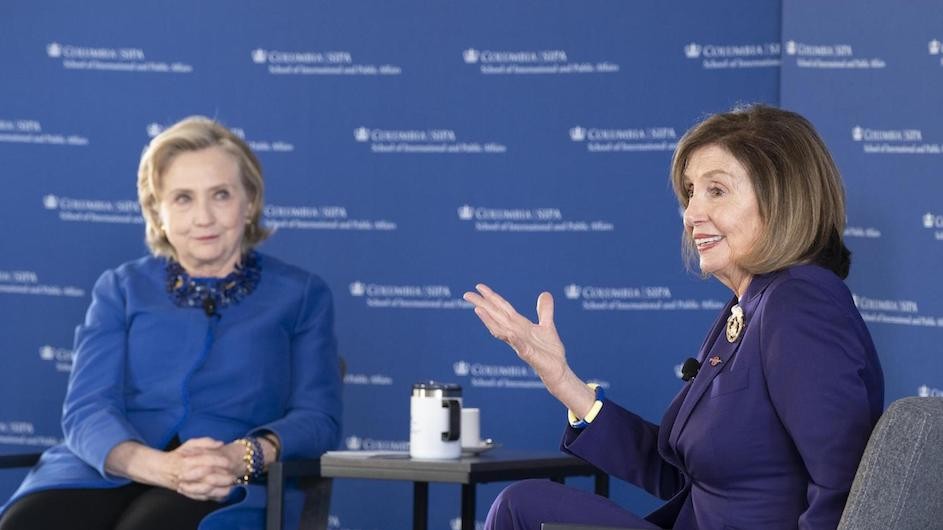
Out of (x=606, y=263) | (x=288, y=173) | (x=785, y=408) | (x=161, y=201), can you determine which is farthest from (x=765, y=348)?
(x=288, y=173)

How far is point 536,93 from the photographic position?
15.9ft

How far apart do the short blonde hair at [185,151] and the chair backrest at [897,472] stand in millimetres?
2092

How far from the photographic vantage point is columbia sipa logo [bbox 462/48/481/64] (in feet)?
16.1

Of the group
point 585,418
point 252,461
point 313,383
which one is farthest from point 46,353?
point 585,418

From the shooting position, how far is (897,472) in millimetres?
1967

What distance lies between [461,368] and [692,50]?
1361 millimetres

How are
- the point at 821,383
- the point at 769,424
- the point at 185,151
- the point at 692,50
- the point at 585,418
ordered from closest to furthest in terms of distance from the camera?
the point at 821,383 < the point at 769,424 < the point at 585,418 < the point at 185,151 < the point at 692,50

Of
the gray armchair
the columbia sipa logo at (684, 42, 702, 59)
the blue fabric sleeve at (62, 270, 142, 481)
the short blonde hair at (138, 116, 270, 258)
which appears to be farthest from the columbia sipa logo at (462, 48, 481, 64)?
the gray armchair

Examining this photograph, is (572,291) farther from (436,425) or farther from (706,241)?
(706,241)

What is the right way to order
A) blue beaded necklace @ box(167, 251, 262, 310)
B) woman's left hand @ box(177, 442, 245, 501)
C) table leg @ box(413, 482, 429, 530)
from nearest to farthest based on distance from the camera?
1. woman's left hand @ box(177, 442, 245, 501)
2. table leg @ box(413, 482, 429, 530)
3. blue beaded necklace @ box(167, 251, 262, 310)

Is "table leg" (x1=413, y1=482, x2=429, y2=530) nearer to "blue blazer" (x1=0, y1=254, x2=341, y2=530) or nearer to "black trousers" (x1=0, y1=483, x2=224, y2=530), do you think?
"blue blazer" (x1=0, y1=254, x2=341, y2=530)

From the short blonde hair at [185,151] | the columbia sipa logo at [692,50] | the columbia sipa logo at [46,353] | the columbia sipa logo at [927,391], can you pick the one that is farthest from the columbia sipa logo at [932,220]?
the columbia sipa logo at [46,353]

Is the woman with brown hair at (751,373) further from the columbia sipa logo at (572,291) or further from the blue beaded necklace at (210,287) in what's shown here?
the columbia sipa logo at (572,291)

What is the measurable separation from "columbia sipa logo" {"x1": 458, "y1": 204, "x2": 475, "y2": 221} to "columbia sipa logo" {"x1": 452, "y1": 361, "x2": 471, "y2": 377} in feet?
1.67
